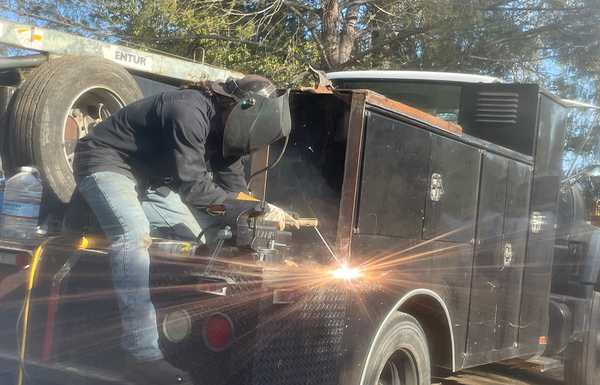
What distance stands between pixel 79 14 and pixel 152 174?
10270mm

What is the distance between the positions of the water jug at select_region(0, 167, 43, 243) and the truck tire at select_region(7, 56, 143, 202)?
419 millimetres

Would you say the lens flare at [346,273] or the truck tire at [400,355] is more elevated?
the lens flare at [346,273]

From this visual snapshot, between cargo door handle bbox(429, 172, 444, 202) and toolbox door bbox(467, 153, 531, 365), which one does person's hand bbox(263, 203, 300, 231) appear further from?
toolbox door bbox(467, 153, 531, 365)

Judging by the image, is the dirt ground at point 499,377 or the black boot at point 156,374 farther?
the dirt ground at point 499,377

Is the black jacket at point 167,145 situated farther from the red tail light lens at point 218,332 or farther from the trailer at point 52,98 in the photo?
the trailer at point 52,98

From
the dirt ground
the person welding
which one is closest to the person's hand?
the person welding

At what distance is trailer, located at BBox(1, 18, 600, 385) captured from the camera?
324 centimetres

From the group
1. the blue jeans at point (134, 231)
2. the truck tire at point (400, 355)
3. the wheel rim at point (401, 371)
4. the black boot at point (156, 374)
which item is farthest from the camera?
the wheel rim at point (401, 371)

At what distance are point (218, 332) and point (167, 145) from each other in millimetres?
1042

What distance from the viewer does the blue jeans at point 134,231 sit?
11.4 ft

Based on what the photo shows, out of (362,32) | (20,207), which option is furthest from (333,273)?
(362,32)

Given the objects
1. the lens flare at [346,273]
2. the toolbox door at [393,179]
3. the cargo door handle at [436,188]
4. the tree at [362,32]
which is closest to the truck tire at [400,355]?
the lens flare at [346,273]

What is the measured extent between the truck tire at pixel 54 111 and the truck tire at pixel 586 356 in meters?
4.58

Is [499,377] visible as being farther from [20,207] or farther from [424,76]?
[20,207]
